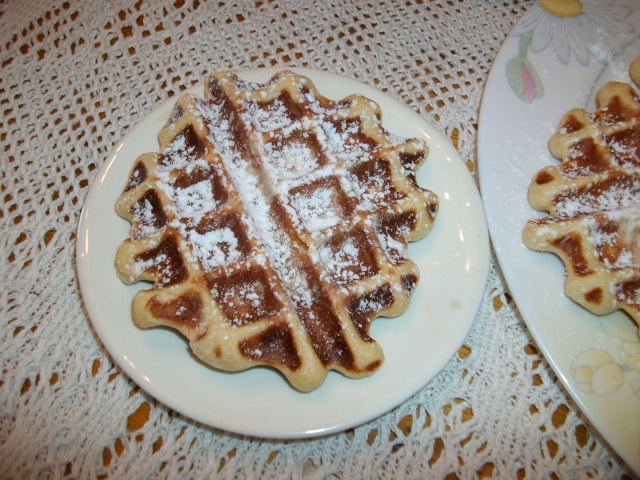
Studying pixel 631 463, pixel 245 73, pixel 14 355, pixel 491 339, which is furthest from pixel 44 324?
pixel 631 463

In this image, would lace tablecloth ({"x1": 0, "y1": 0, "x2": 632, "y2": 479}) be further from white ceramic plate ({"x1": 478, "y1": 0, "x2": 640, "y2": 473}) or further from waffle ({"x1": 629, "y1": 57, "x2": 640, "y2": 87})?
waffle ({"x1": 629, "y1": 57, "x2": 640, "y2": 87})

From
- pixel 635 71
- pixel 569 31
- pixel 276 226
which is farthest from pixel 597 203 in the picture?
pixel 276 226

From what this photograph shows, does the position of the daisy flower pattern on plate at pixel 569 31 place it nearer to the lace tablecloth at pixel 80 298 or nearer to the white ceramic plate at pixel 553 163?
the white ceramic plate at pixel 553 163

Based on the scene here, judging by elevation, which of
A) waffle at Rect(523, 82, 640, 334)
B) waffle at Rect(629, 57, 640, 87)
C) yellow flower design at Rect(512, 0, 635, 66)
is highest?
yellow flower design at Rect(512, 0, 635, 66)

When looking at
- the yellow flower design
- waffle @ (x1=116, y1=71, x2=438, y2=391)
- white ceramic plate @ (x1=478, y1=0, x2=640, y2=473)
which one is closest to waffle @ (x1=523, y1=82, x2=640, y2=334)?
white ceramic plate @ (x1=478, y1=0, x2=640, y2=473)

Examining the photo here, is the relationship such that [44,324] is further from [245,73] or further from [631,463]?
[631,463]

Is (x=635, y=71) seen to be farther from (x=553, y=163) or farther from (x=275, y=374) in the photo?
(x=275, y=374)
